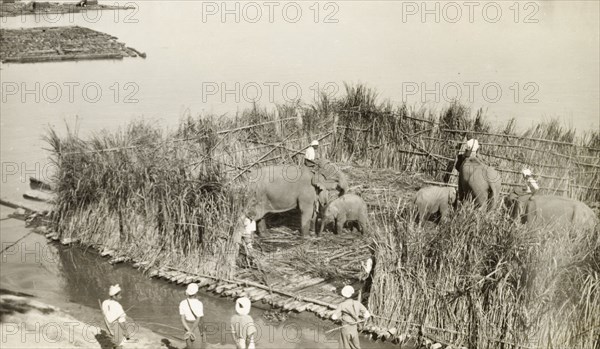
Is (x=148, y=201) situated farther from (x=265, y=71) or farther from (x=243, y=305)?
(x=265, y=71)

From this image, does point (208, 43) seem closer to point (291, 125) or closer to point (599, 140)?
point (291, 125)

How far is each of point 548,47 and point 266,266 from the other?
19.7 meters

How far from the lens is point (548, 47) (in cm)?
2425

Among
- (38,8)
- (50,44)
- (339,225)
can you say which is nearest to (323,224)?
(339,225)

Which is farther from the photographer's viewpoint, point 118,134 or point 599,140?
point 118,134

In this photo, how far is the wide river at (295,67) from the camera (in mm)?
19031

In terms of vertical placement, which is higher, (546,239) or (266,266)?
(546,239)

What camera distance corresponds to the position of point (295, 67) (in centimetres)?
2753

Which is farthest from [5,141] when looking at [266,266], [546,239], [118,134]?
[546,239]

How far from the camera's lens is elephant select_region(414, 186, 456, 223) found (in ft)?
35.2

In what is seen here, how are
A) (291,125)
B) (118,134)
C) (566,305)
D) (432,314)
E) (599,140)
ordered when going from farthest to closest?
1. (291,125)
2. (118,134)
3. (599,140)
4. (432,314)
5. (566,305)

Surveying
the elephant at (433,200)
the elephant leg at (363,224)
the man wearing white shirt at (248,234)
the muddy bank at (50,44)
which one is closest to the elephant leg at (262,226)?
the man wearing white shirt at (248,234)

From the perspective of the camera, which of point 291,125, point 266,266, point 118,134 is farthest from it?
point 291,125

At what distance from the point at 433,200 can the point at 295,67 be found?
1787 cm
